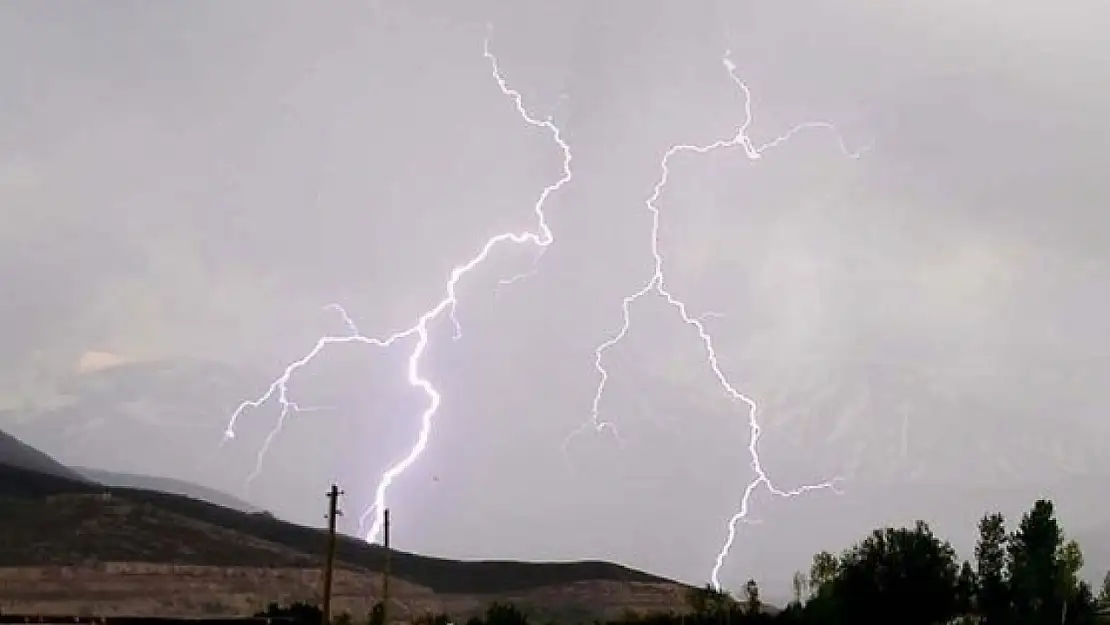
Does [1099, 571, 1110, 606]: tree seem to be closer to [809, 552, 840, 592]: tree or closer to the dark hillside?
[809, 552, 840, 592]: tree

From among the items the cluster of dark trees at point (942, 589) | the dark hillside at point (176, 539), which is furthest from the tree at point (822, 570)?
the dark hillside at point (176, 539)

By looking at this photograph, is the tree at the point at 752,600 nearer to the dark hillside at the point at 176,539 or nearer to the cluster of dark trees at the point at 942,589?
the cluster of dark trees at the point at 942,589

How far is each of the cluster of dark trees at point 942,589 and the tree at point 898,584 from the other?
57mm

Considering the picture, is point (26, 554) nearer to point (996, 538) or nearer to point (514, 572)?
point (514, 572)

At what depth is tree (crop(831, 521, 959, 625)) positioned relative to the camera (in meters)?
69.8

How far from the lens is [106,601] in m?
97.0

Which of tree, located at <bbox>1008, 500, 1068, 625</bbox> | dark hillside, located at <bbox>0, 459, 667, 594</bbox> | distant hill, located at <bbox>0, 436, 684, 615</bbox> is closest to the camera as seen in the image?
tree, located at <bbox>1008, 500, 1068, 625</bbox>

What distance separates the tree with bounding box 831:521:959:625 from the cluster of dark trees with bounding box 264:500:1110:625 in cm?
6

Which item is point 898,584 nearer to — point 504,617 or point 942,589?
point 942,589

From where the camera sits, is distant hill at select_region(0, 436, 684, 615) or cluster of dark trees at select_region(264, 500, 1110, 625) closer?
cluster of dark trees at select_region(264, 500, 1110, 625)

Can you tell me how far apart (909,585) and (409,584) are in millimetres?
71268

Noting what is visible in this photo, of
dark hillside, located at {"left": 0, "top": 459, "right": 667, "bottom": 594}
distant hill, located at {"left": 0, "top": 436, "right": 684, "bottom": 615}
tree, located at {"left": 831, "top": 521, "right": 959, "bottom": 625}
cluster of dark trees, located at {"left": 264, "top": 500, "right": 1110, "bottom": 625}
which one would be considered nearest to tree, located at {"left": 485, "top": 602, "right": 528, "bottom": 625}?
cluster of dark trees, located at {"left": 264, "top": 500, "right": 1110, "bottom": 625}

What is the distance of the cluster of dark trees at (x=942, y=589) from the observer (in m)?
67.2

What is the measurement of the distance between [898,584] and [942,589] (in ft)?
8.26
